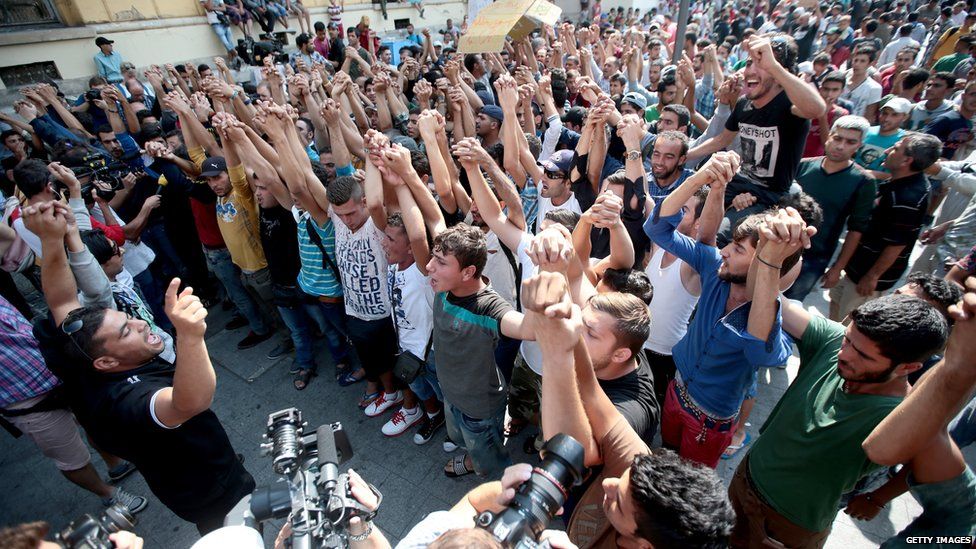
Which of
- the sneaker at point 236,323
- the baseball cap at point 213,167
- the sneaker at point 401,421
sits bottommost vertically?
the sneaker at point 236,323

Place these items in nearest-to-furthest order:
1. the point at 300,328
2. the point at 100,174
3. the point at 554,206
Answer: the point at 554,206 → the point at 300,328 → the point at 100,174

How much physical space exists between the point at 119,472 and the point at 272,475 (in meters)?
1.45

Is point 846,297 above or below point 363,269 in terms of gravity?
below

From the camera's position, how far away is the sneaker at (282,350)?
470cm

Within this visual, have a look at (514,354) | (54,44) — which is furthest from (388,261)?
(54,44)

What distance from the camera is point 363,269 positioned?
11.0ft

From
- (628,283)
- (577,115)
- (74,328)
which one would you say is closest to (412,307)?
(628,283)

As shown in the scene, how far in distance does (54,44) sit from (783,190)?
14080 mm

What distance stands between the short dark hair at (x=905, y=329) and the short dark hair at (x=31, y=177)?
5084 millimetres

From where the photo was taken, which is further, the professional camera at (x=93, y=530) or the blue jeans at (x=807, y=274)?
the blue jeans at (x=807, y=274)

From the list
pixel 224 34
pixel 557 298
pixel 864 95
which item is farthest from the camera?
pixel 224 34

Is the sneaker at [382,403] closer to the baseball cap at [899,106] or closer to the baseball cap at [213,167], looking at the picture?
the baseball cap at [213,167]

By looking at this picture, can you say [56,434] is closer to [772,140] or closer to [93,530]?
[93,530]

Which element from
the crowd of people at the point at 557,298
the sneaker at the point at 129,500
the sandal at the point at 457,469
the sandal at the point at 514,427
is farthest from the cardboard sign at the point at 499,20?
the sneaker at the point at 129,500
